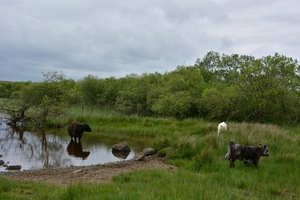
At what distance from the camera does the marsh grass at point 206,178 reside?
621 centimetres

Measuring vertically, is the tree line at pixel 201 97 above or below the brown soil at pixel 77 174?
above

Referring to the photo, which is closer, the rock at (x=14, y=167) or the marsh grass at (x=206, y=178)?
the marsh grass at (x=206, y=178)

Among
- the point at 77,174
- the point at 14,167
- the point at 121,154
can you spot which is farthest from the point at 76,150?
the point at 77,174

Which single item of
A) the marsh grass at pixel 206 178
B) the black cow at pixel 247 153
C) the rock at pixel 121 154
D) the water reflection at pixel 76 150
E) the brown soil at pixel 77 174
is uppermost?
the black cow at pixel 247 153

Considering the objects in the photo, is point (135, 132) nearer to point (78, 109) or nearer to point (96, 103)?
point (78, 109)

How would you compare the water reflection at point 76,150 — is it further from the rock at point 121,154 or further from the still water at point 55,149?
the rock at point 121,154

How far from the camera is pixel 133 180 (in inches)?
351

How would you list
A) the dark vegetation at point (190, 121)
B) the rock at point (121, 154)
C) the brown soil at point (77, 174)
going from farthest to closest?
the rock at point (121, 154) → the brown soil at point (77, 174) → the dark vegetation at point (190, 121)

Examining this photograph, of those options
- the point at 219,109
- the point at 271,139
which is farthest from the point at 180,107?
the point at 271,139

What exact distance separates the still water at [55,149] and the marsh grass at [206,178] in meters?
3.28

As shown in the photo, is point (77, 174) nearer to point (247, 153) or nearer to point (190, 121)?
point (247, 153)

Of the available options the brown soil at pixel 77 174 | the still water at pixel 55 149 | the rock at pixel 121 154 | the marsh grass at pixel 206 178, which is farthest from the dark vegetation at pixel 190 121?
the still water at pixel 55 149

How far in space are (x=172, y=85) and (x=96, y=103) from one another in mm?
12004

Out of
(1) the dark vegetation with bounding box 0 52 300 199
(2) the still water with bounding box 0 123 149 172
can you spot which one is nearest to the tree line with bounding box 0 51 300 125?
(1) the dark vegetation with bounding box 0 52 300 199
